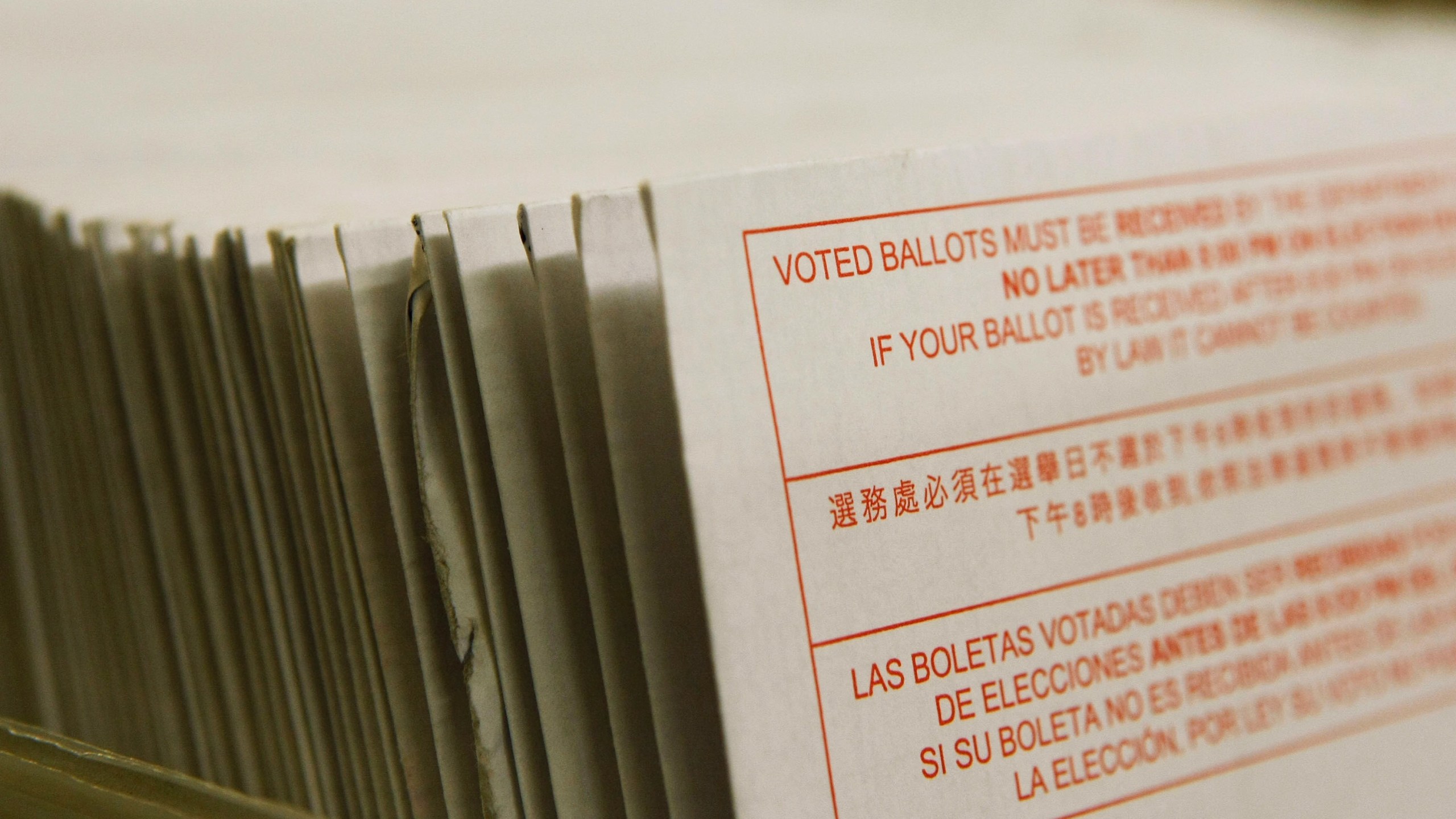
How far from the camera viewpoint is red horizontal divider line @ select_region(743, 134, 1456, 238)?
1.21ft

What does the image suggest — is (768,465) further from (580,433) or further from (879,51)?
(879,51)

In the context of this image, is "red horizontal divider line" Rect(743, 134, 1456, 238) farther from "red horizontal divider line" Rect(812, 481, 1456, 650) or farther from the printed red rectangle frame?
"red horizontal divider line" Rect(812, 481, 1456, 650)

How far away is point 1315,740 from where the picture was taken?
447mm

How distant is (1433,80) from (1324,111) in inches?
34.7

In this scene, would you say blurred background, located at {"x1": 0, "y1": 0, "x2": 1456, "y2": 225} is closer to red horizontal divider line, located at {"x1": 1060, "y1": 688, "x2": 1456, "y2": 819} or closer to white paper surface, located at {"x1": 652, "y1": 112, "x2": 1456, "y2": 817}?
white paper surface, located at {"x1": 652, "y1": 112, "x2": 1456, "y2": 817}

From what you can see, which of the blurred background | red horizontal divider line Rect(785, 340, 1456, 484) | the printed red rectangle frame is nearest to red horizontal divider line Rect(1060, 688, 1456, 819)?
the printed red rectangle frame

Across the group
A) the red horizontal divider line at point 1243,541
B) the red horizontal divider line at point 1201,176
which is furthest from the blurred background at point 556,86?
the red horizontal divider line at point 1243,541

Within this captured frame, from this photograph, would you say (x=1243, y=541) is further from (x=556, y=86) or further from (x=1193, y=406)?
(x=556, y=86)

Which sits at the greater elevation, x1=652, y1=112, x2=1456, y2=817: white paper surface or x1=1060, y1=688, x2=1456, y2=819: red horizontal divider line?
x1=652, y1=112, x2=1456, y2=817: white paper surface

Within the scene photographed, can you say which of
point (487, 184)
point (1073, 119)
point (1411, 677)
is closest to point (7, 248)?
point (487, 184)

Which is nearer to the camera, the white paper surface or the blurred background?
the white paper surface

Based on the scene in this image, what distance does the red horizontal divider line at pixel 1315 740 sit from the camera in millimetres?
401

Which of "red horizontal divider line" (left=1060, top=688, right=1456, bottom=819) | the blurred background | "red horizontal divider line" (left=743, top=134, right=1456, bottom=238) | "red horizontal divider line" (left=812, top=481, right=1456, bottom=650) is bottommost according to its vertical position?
"red horizontal divider line" (left=1060, top=688, right=1456, bottom=819)

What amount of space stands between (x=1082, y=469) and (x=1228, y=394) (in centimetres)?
9
